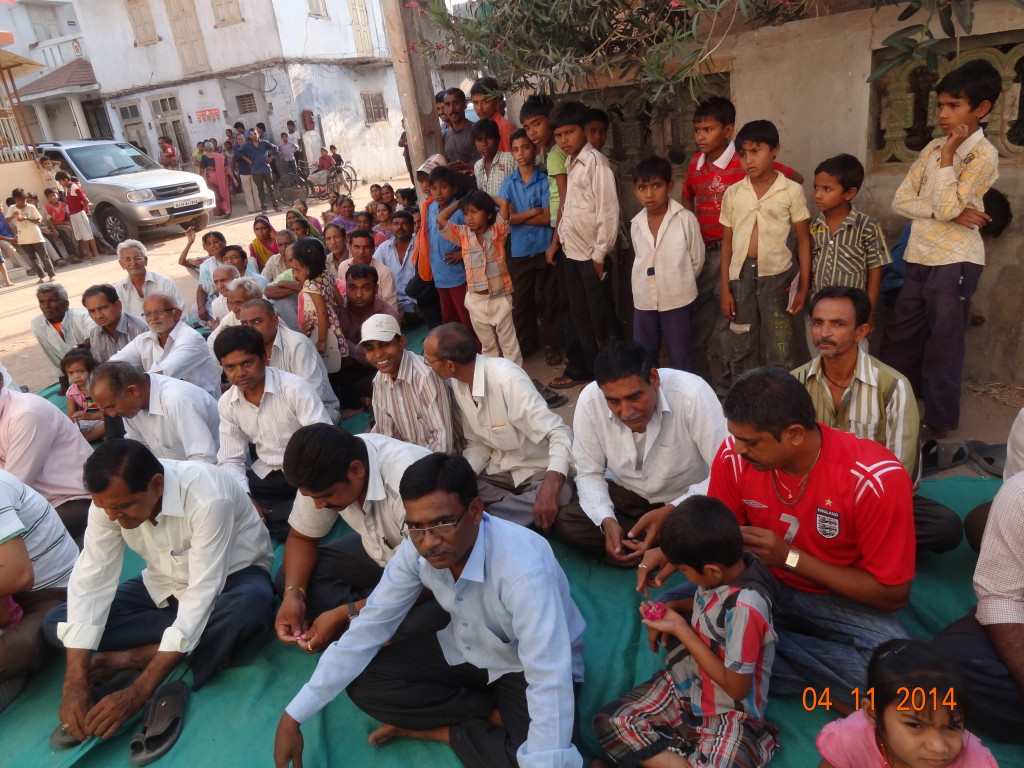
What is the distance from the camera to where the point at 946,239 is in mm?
3467

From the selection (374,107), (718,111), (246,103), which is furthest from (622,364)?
(374,107)

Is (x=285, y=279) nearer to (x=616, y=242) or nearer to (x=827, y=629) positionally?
(x=616, y=242)

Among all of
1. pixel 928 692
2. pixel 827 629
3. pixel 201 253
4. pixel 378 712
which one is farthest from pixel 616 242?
pixel 201 253

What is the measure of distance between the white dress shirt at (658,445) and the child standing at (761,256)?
1.25 m

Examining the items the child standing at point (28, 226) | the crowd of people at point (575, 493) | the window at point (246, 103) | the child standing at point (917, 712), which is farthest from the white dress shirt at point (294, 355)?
the window at point (246, 103)

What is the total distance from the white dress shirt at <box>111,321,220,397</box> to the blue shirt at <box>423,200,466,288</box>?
1830 millimetres

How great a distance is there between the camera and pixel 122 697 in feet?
8.71

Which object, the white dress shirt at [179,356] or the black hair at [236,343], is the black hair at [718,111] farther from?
the white dress shirt at [179,356]

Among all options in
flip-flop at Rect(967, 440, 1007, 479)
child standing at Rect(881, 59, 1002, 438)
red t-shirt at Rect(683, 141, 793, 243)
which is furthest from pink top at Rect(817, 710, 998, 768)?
red t-shirt at Rect(683, 141, 793, 243)

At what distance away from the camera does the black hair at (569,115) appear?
14.9 feet

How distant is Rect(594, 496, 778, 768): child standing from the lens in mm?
1928

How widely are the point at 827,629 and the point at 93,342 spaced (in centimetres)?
576

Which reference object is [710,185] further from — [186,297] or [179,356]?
[186,297]

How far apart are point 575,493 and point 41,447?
114 inches
